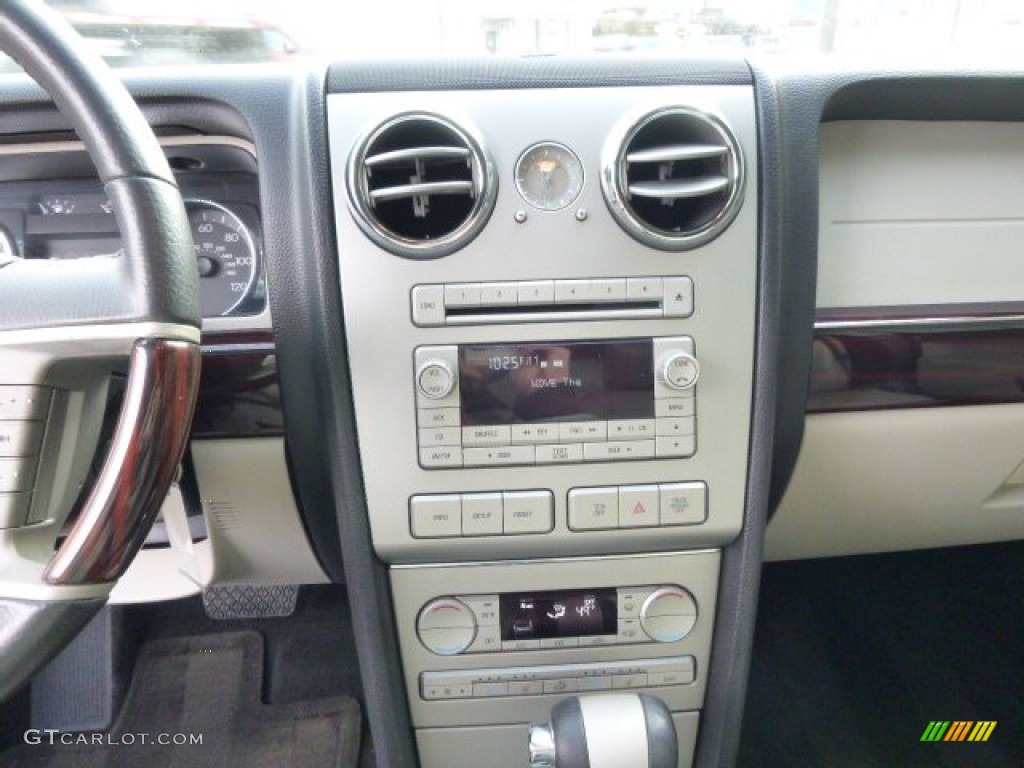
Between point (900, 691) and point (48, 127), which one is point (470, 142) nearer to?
point (48, 127)

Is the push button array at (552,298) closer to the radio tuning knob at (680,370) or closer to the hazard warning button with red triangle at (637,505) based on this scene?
the radio tuning knob at (680,370)

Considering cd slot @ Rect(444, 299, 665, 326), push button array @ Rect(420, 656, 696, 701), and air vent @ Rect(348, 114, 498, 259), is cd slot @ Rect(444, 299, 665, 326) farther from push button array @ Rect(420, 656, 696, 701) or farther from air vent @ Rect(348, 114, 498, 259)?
push button array @ Rect(420, 656, 696, 701)

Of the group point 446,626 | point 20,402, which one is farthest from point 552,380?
point 20,402

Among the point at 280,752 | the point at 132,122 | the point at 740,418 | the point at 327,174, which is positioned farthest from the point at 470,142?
the point at 280,752

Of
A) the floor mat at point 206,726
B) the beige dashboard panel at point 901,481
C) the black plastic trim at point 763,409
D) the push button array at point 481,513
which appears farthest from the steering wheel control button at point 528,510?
the floor mat at point 206,726

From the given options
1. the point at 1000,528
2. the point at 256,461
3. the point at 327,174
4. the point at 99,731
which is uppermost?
the point at 327,174

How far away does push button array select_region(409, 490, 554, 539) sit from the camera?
2.73 feet

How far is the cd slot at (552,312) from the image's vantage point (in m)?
0.79

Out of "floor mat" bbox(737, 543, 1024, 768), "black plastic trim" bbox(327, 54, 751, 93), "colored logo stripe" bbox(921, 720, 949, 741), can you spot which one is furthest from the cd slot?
"colored logo stripe" bbox(921, 720, 949, 741)

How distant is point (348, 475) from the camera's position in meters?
0.83

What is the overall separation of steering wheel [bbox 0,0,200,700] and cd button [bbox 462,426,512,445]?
30 centimetres

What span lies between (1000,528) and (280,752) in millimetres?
1249

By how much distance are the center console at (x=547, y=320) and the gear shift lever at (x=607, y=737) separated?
5.9 inches

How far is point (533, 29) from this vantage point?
101 centimetres
